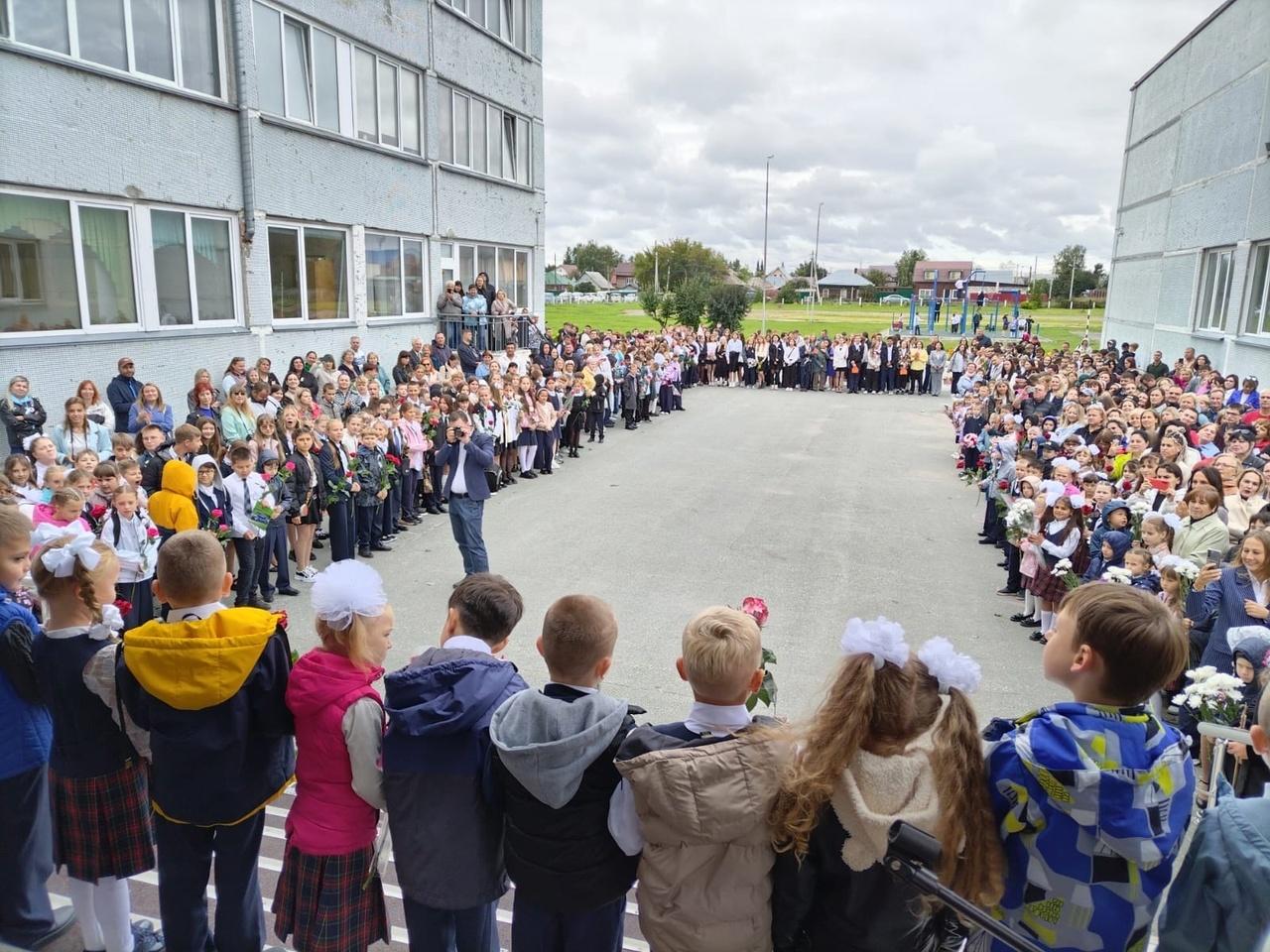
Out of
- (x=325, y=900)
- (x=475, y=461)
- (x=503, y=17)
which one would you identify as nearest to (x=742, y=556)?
(x=475, y=461)

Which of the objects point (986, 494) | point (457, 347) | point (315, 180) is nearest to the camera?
point (986, 494)

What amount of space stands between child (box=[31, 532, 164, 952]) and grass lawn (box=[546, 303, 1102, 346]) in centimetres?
5039

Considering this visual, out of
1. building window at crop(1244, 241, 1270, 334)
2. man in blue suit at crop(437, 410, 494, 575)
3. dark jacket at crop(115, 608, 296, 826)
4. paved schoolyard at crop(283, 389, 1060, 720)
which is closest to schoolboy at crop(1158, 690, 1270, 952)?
dark jacket at crop(115, 608, 296, 826)

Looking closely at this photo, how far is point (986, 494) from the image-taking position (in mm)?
12133

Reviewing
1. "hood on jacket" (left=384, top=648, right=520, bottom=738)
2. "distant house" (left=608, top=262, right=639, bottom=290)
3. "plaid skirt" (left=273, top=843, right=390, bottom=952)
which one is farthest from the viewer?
"distant house" (left=608, top=262, right=639, bottom=290)

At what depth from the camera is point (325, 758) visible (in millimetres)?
3072

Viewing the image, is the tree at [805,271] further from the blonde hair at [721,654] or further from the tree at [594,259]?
the blonde hair at [721,654]

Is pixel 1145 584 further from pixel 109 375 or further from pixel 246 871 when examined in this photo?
pixel 109 375

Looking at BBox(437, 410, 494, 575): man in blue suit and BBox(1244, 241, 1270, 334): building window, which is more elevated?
BBox(1244, 241, 1270, 334): building window

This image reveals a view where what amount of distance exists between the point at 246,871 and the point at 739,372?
27.7m

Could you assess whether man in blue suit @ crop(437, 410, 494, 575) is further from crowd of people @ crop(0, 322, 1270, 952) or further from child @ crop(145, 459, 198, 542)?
crowd of people @ crop(0, 322, 1270, 952)

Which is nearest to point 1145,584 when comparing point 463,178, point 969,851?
point 969,851

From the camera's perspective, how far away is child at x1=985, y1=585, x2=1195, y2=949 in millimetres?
2336

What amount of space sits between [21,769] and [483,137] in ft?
70.1
